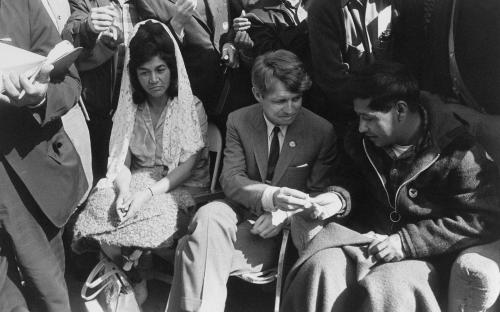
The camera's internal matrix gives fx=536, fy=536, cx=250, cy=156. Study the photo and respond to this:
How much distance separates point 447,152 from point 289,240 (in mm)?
1007

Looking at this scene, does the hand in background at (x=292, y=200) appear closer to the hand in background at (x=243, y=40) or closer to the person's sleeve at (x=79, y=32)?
the hand in background at (x=243, y=40)

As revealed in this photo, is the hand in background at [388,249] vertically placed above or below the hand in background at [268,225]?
above

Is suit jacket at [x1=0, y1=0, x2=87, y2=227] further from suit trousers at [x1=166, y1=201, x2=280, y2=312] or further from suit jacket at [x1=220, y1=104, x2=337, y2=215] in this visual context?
suit jacket at [x1=220, y1=104, x2=337, y2=215]

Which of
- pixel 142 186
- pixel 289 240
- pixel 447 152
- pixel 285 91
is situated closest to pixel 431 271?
pixel 447 152

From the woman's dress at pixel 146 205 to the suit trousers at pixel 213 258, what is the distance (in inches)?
10.6

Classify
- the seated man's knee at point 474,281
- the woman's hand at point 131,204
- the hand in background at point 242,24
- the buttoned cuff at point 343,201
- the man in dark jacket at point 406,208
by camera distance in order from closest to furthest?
1. the seated man's knee at point 474,281
2. the man in dark jacket at point 406,208
3. the buttoned cuff at point 343,201
4. the woman's hand at point 131,204
5. the hand in background at point 242,24

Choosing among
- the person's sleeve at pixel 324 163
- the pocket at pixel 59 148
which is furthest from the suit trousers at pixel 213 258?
the pocket at pixel 59 148

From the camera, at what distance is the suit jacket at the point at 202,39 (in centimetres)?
366

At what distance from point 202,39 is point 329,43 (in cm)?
95

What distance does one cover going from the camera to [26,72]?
2.63 meters

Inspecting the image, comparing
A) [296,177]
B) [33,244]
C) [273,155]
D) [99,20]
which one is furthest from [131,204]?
[99,20]

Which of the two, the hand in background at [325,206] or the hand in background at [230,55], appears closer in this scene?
the hand in background at [325,206]

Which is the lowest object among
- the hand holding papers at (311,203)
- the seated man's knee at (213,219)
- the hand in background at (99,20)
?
the seated man's knee at (213,219)

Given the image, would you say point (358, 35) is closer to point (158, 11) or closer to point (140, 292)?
point (158, 11)
